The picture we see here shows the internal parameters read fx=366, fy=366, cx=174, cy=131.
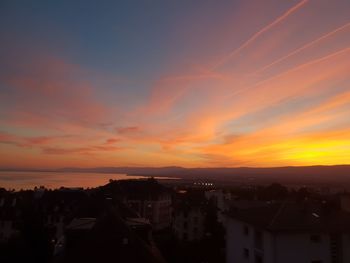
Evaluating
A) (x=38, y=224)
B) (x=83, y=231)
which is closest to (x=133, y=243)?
(x=83, y=231)

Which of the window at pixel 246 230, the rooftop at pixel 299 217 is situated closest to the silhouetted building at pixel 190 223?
the rooftop at pixel 299 217

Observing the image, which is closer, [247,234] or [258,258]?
[258,258]

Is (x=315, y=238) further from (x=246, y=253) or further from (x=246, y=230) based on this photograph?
(x=246, y=253)

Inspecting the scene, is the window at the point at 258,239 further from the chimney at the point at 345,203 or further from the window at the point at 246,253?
the chimney at the point at 345,203

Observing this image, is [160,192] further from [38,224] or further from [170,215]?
[38,224]

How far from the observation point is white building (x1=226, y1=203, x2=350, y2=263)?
2958cm

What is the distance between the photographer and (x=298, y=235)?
98.2 feet

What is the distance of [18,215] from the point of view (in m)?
68.7

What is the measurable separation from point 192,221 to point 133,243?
42.9 meters

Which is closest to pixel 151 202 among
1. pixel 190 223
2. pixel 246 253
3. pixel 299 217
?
pixel 190 223

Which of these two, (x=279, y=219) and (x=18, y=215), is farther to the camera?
(x=18, y=215)

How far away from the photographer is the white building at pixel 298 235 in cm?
2958

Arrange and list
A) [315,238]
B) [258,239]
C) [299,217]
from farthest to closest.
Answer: [258,239] → [299,217] → [315,238]

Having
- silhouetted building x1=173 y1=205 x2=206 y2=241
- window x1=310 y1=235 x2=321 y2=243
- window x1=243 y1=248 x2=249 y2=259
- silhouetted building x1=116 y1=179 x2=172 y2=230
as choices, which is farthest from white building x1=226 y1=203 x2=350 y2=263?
silhouetted building x1=116 y1=179 x2=172 y2=230
